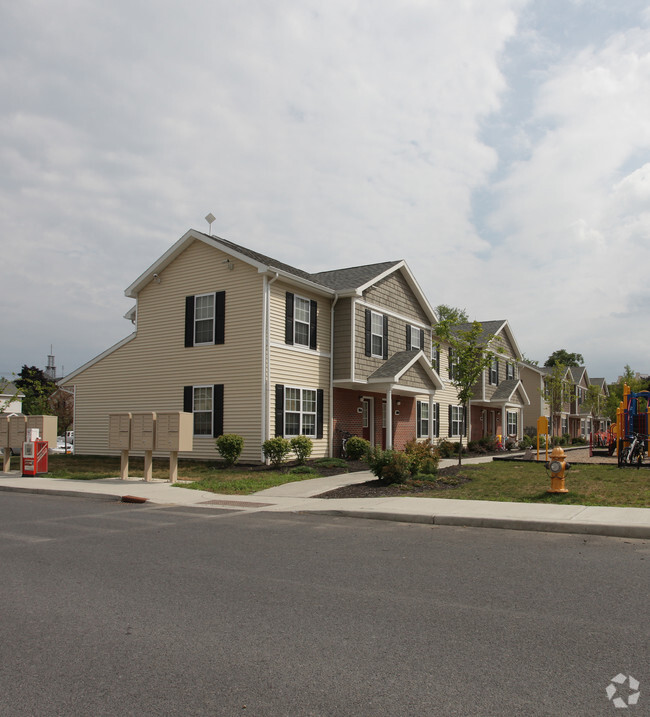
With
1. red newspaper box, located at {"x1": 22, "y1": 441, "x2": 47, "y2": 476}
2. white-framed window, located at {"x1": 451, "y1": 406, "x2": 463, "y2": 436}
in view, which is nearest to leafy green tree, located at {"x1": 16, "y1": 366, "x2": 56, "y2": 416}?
red newspaper box, located at {"x1": 22, "y1": 441, "x2": 47, "y2": 476}

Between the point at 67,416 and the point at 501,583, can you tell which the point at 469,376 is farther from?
the point at 67,416

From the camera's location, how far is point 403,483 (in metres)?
14.9

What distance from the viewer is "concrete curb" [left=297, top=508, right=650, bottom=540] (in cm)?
887

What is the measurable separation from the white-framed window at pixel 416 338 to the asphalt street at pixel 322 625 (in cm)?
1927

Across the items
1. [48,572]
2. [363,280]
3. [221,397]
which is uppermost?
[363,280]

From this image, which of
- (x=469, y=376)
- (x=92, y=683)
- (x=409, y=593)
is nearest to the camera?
(x=92, y=683)

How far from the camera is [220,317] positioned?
2128cm

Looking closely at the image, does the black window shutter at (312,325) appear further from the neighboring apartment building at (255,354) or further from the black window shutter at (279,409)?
the black window shutter at (279,409)

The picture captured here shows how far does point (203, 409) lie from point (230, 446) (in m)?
2.71

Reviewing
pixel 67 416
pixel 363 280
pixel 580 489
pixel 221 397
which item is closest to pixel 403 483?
pixel 580 489

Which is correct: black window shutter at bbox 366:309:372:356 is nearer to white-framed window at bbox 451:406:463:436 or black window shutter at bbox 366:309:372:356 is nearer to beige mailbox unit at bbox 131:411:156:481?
beige mailbox unit at bbox 131:411:156:481

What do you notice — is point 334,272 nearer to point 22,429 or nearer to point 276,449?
point 276,449

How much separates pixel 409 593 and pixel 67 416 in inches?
1423

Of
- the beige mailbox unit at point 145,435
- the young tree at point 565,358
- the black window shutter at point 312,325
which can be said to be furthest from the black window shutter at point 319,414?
the young tree at point 565,358
